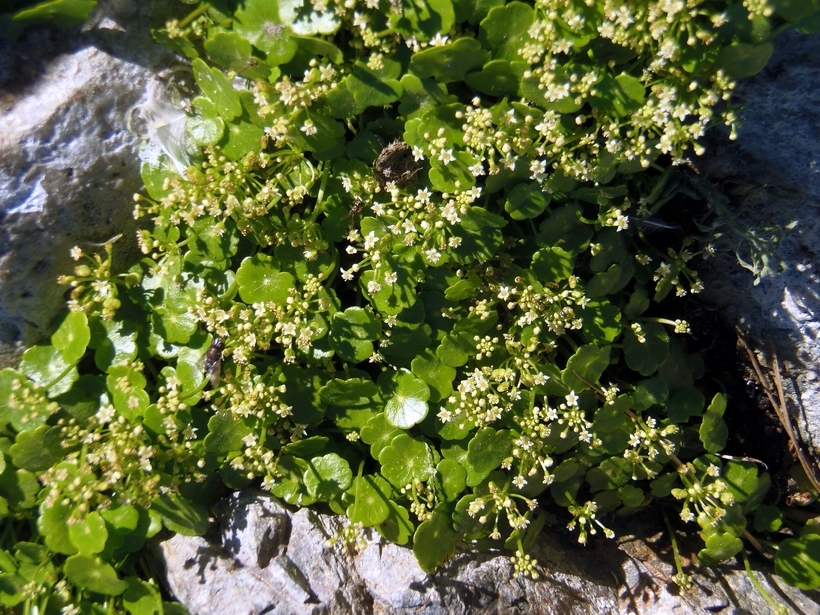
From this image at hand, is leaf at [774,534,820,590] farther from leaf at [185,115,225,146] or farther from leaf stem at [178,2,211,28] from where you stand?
leaf stem at [178,2,211,28]

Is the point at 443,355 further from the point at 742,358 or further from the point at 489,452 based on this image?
the point at 742,358

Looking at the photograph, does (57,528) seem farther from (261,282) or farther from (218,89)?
(218,89)

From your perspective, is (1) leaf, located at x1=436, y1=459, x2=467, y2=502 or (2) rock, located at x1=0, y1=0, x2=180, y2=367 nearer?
(2) rock, located at x1=0, y1=0, x2=180, y2=367

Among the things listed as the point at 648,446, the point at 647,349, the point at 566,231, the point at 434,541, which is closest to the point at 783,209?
the point at 647,349

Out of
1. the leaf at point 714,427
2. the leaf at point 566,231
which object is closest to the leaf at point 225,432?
the leaf at point 566,231

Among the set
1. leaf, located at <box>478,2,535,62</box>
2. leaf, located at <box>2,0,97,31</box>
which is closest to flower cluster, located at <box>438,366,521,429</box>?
leaf, located at <box>478,2,535,62</box>

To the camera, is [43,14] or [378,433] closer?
[43,14]
